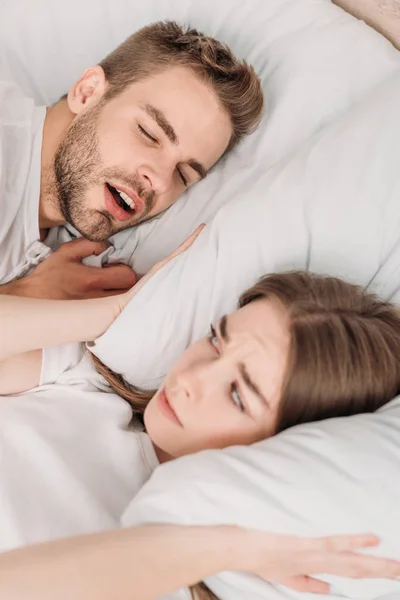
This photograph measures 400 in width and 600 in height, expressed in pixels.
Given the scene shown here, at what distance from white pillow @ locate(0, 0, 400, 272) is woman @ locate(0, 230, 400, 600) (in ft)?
1.21

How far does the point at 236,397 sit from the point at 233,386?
0.02 metres

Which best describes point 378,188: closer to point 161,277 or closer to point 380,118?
point 380,118

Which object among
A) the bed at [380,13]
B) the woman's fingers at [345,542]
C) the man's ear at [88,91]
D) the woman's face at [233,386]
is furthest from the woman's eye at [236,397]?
the bed at [380,13]

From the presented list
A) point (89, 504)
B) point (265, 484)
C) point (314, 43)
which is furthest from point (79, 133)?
point (265, 484)

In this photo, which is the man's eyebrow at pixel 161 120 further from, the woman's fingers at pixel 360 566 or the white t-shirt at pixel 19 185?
the woman's fingers at pixel 360 566

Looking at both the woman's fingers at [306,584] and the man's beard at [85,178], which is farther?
the man's beard at [85,178]

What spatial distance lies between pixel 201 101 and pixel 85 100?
0.30 metres

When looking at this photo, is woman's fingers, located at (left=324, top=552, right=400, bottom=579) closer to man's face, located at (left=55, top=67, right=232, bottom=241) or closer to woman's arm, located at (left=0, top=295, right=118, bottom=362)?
woman's arm, located at (left=0, top=295, right=118, bottom=362)

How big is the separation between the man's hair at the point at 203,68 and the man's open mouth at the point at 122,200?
0.22 m

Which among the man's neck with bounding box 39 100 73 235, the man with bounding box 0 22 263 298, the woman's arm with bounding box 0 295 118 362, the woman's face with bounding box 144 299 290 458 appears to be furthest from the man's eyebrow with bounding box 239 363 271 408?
the man's neck with bounding box 39 100 73 235

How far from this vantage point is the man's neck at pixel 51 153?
142 centimetres

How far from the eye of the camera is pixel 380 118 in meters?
1.18

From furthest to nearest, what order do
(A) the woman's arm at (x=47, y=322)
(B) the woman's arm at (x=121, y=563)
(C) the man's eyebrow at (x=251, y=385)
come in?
(A) the woman's arm at (x=47, y=322), (C) the man's eyebrow at (x=251, y=385), (B) the woman's arm at (x=121, y=563)

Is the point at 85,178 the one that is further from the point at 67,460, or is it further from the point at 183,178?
the point at 67,460
